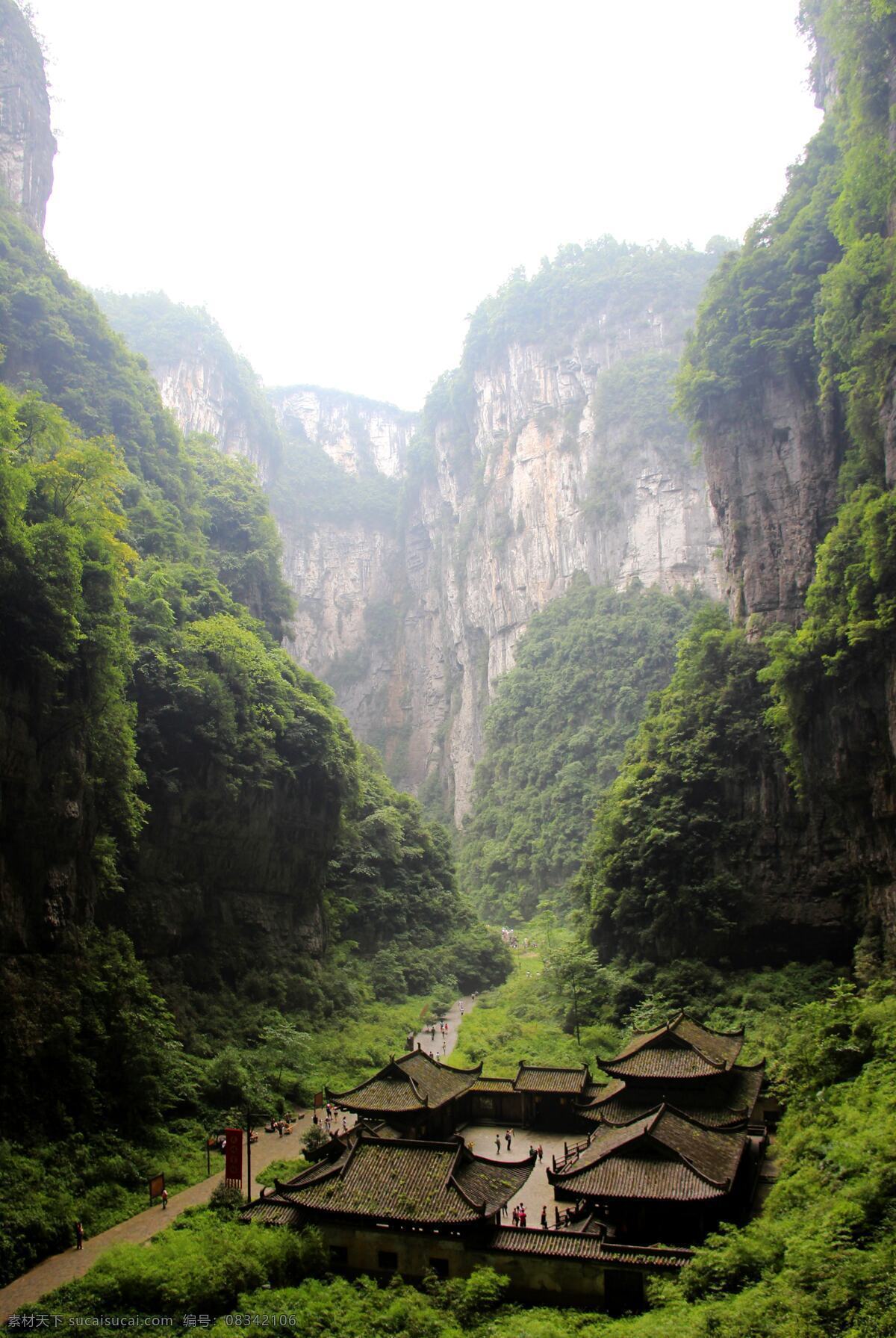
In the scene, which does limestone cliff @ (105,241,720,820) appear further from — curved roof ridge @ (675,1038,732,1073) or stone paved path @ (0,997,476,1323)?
stone paved path @ (0,997,476,1323)

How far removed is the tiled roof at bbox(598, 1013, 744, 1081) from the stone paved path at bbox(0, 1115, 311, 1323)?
290 inches

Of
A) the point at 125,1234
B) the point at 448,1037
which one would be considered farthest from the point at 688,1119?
the point at 448,1037

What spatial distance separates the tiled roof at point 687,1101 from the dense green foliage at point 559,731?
33059 millimetres

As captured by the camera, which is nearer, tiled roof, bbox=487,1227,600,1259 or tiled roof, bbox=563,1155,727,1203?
tiled roof, bbox=487,1227,600,1259

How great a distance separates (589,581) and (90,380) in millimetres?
38234

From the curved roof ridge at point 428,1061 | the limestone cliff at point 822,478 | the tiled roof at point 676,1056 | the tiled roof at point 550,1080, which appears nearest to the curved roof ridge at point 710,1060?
the tiled roof at point 676,1056

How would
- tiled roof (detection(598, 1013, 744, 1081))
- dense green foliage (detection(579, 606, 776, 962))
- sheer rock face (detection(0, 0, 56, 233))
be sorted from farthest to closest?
1. sheer rock face (detection(0, 0, 56, 233))
2. dense green foliage (detection(579, 606, 776, 962))
3. tiled roof (detection(598, 1013, 744, 1081))

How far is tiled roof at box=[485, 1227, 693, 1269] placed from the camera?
12336mm

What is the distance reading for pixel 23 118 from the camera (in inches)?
1705

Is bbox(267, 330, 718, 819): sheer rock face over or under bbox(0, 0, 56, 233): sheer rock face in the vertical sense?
under

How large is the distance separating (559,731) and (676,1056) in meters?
41.9

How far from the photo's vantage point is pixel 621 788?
1305 inches

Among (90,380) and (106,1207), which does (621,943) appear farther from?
(90,380)

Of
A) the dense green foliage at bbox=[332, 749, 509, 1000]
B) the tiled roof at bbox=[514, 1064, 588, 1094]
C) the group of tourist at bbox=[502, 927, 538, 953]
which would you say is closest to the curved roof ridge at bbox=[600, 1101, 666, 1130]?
the tiled roof at bbox=[514, 1064, 588, 1094]
